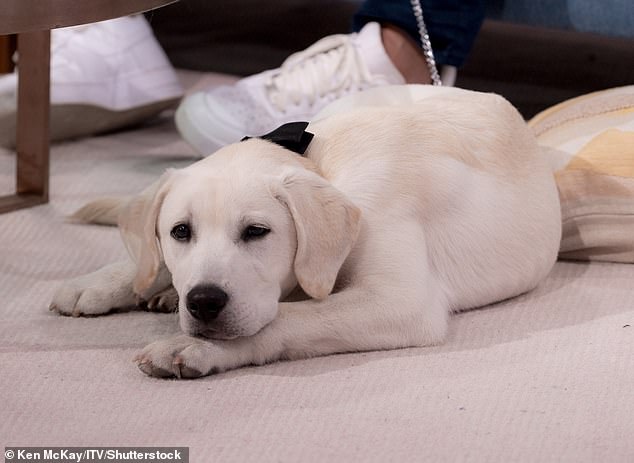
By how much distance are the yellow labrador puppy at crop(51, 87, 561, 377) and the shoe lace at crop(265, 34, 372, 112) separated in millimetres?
654

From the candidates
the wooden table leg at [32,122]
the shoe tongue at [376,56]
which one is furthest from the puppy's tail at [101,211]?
the shoe tongue at [376,56]

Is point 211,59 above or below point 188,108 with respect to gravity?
below

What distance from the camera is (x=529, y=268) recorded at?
6.03 feet

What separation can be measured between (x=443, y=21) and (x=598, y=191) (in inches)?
25.5

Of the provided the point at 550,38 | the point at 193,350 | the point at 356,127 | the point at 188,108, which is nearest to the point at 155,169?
the point at 188,108

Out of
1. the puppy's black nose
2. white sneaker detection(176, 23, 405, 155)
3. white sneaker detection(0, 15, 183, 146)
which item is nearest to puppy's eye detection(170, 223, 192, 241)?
the puppy's black nose

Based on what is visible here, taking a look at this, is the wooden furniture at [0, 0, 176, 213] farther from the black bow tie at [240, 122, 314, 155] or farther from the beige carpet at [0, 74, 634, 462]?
the black bow tie at [240, 122, 314, 155]

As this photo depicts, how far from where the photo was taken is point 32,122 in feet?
7.59

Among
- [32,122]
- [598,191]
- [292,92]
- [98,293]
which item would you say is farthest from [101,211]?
[598,191]

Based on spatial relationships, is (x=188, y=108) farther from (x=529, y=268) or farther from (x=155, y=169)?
(x=529, y=268)

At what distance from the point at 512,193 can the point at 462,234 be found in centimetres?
12

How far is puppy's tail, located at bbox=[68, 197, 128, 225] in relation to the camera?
2.21 metres

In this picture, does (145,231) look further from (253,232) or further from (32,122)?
(32,122)

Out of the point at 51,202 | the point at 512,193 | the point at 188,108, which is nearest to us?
the point at 512,193
